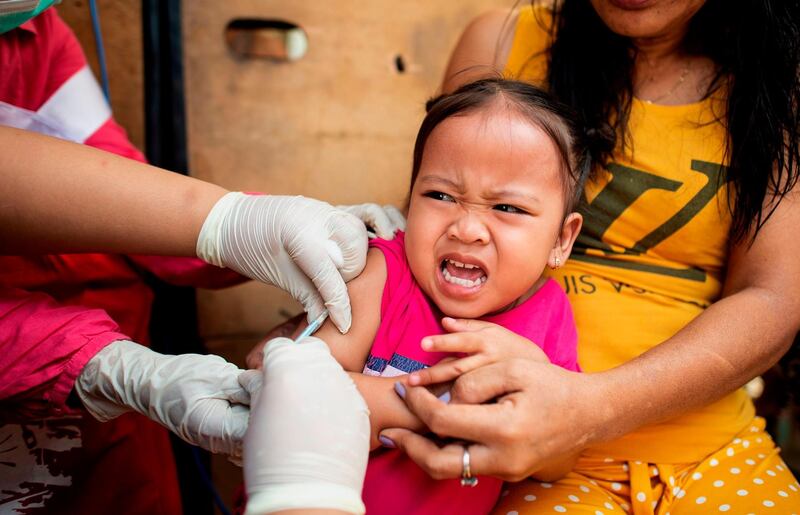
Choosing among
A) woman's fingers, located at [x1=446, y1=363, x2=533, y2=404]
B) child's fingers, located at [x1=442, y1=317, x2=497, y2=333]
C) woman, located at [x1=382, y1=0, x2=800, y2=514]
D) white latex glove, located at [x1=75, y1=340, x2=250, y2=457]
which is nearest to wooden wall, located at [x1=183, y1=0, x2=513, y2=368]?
woman, located at [x1=382, y1=0, x2=800, y2=514]

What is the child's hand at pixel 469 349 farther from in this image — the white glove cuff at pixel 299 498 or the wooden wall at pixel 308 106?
the wooden wall at pixel 308 106

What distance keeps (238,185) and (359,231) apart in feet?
2.82

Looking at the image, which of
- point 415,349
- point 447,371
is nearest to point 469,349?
point 447,371

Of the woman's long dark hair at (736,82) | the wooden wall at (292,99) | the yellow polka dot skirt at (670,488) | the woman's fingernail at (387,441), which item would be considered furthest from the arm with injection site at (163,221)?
the wooden wall at (292,99)

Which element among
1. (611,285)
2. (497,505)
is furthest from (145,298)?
(611,285)

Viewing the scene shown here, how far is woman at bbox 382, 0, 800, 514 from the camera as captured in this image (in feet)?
3.99

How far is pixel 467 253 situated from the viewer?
1.19 metres

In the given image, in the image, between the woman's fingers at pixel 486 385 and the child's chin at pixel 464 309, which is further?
the child's chin at pixel 464 309

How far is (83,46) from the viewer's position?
1861mm

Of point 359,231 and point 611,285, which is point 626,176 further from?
point 359,231

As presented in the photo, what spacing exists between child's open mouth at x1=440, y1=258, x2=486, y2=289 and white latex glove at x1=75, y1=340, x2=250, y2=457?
0.40m

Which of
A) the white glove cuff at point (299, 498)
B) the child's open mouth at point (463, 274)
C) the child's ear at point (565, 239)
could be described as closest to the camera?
the white glove cuff at point (299, 498)

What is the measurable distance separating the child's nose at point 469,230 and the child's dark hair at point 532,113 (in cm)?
20

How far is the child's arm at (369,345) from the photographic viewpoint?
43.4 inches
